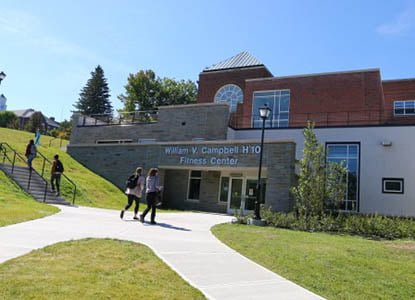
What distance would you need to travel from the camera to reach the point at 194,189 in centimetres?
2327

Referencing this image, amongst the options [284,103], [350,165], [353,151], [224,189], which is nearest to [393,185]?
[350,165]

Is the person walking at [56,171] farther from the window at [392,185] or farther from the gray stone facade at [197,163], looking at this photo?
the window at [392,185]

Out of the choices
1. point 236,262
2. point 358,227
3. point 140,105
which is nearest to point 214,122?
point 358,227

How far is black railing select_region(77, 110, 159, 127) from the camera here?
28156 millimetres

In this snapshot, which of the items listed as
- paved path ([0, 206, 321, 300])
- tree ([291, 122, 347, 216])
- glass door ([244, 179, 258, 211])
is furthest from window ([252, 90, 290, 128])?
paved path ([0, 206, 321, 300])

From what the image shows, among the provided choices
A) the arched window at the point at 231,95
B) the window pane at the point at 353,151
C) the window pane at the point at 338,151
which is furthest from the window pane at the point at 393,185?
the arched window at the point at 231,95

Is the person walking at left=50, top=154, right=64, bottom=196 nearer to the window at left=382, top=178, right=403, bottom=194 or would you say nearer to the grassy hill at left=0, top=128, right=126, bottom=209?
the grassy hill at left=0, top=128, right=126, bottom=209

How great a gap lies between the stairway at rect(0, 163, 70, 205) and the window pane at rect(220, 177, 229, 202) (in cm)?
911

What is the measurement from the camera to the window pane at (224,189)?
22.1 metres

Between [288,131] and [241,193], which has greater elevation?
[288,131]

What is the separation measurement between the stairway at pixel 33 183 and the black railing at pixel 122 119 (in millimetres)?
10540

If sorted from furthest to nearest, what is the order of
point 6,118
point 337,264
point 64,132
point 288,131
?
point 6,118, point 64,132, point 288,131, point 337,264

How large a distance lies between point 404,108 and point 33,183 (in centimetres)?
2921

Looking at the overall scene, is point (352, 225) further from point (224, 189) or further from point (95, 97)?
point (95, 97)
